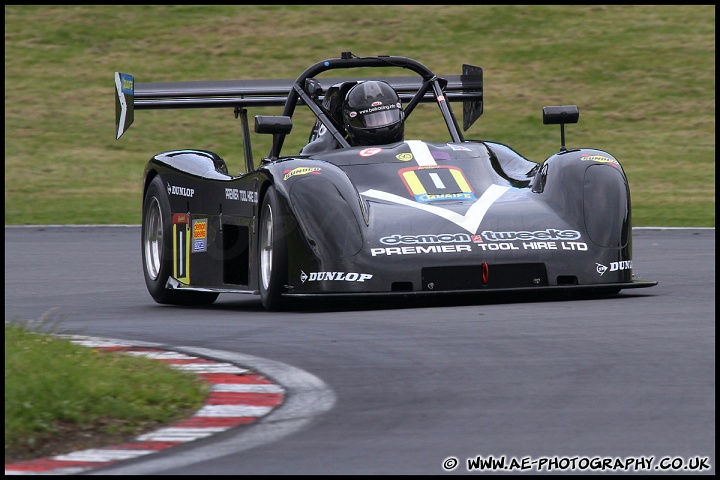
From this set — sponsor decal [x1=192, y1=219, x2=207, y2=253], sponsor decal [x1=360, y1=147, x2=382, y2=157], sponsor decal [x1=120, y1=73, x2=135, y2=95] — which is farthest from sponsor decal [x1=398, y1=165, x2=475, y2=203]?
sponsor decal [x1=120, y1=73, x2=135, y2=95]

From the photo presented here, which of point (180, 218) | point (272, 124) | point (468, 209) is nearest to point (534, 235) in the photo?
point (468, 209)

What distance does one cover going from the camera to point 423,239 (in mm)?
8836

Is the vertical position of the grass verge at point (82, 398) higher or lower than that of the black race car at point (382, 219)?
lower

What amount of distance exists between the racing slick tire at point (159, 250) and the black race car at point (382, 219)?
0.01 meters

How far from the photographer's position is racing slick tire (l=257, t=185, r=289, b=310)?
892 cm

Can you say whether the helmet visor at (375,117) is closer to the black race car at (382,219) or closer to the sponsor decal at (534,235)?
the black race car at (382,219)

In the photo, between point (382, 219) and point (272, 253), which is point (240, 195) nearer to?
point (272, 253)

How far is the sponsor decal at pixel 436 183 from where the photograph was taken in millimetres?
9414

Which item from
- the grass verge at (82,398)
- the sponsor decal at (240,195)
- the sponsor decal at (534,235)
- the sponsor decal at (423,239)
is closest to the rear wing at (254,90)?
the sponsor decal at (240,195)

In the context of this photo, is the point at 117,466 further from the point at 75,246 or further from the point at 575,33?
the point at 575,33

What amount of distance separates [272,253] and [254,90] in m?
2.93

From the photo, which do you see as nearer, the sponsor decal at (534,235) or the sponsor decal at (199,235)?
the sponsor decal at (534,235)

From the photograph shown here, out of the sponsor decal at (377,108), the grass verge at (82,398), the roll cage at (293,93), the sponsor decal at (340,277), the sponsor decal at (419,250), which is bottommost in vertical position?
the grass verge at (82,398)

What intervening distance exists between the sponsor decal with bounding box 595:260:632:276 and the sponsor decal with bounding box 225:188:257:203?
2.14 m
